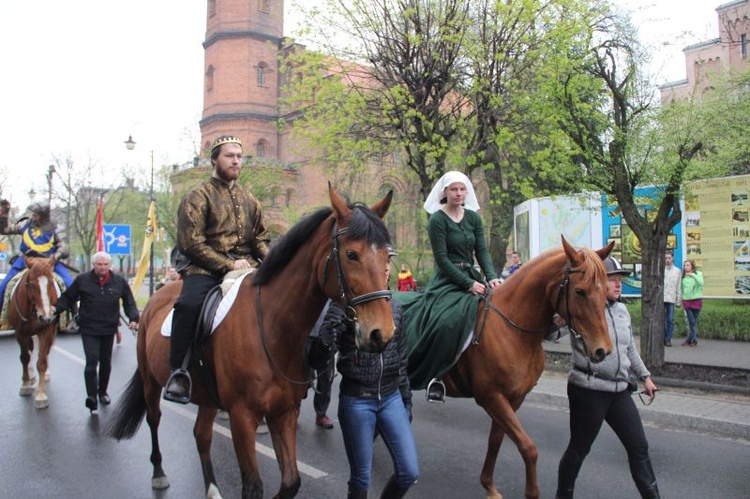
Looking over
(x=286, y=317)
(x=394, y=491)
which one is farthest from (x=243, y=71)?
(x=394, y=491)

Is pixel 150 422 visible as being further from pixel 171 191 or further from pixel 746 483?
pixel 171 191

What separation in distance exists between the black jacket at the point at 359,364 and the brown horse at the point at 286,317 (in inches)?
7.2

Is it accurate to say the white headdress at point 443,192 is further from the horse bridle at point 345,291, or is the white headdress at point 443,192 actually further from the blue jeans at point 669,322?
the blue jeans at point 669,322

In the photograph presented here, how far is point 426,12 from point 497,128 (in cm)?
312

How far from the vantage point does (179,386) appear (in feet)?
13.5

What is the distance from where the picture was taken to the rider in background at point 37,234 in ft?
34.2

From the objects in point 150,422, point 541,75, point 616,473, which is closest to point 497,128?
point 541,75

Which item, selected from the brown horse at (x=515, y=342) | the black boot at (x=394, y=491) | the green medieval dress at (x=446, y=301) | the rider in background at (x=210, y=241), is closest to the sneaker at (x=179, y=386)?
the rider in background at (x=210, y=241)

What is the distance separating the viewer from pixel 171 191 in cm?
4172

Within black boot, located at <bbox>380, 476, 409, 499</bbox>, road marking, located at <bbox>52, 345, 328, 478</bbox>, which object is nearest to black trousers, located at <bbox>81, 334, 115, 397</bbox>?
road marking, located at <bbox>52, 345, 328, 478</bbox>

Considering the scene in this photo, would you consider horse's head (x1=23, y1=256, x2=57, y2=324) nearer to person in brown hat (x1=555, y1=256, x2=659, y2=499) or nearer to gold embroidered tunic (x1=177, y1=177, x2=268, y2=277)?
gold embroidered tunic (x1=177, y1=177, x2=268, y2=277)

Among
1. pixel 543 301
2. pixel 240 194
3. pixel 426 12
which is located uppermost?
pixel 426 12

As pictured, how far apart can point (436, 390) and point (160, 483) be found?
268cm

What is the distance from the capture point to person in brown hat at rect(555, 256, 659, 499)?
14.1ft
